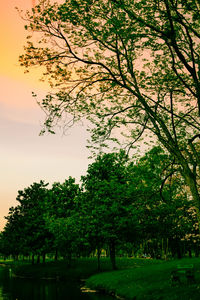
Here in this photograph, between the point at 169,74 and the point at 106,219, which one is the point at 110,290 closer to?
the point at 106,219

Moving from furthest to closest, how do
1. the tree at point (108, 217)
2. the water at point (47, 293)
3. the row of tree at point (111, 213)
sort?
the tree at point (108, 217), the row of tree at point (111, 213), the water at point (47, 293)

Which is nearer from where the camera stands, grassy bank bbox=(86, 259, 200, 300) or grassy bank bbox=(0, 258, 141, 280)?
grassy bank bbox=(86, 259, 200, 300)

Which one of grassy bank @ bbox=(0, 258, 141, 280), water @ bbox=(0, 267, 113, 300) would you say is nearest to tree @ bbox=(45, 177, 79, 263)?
grassy bank @ bbox=(0, 258, 141, 280)

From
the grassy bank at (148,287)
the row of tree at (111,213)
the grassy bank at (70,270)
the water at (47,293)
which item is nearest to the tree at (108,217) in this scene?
the row of tree at (111,213)

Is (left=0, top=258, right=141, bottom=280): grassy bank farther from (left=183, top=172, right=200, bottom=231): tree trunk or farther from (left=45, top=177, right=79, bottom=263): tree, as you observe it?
(left=183, top=172, right=200, bottom=231): tree trunk

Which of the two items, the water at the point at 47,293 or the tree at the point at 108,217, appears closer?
the water at the point at 47,293

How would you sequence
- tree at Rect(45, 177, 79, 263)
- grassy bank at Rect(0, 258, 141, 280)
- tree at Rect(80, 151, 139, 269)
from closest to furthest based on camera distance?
tree at Rect(80, 151, 139, 269) → grassy bank at Rect(0, 258, 141, 280) → tree at Rect(45, 177, 79, 263)

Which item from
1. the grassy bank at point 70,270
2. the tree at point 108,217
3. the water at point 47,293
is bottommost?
the grassy bank at point 70,270

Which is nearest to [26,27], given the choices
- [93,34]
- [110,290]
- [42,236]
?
[93,34]

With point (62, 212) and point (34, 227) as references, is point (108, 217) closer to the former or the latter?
point (62, 212)

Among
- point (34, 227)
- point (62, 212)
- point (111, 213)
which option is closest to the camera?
point (111, 213)

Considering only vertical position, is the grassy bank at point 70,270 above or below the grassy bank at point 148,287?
below

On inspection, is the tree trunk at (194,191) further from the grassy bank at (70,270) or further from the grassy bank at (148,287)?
the grassy bank at (70,270)

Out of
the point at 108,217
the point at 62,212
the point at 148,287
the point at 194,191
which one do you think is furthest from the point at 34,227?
the point at 194,191
